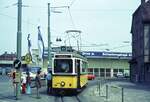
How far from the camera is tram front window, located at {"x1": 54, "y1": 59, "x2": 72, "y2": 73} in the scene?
33875 millimetres

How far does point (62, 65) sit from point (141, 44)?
129 ft

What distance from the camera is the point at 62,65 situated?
3412 cm

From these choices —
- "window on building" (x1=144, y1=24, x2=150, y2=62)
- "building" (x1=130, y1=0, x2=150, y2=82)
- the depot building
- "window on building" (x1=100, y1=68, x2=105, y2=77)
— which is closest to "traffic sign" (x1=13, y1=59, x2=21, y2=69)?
"building" (x1=130, y1=0, x2=150, y2=82)

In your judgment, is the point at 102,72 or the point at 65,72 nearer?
the point at 65,72

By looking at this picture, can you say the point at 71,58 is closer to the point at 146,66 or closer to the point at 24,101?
the point at 24,101

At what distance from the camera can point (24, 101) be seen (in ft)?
Result: 89.8

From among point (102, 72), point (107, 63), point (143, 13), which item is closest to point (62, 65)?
point (143, 13)

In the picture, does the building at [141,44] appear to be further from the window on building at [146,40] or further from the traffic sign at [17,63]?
the traffic sign at [17,63]

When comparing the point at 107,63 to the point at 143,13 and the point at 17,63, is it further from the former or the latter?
the point at 17,63

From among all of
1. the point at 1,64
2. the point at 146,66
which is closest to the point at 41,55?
the point at 146,66

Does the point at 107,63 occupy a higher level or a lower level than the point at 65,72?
higher

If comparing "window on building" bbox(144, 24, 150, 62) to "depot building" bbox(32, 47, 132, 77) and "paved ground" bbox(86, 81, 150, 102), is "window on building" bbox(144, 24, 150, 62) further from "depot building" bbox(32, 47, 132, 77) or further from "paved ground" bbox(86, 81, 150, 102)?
"depot building" bbox(32, 47, 132, 77)

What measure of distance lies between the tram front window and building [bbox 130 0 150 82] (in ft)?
114

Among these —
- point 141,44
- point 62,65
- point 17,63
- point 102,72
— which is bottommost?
point 102,72
